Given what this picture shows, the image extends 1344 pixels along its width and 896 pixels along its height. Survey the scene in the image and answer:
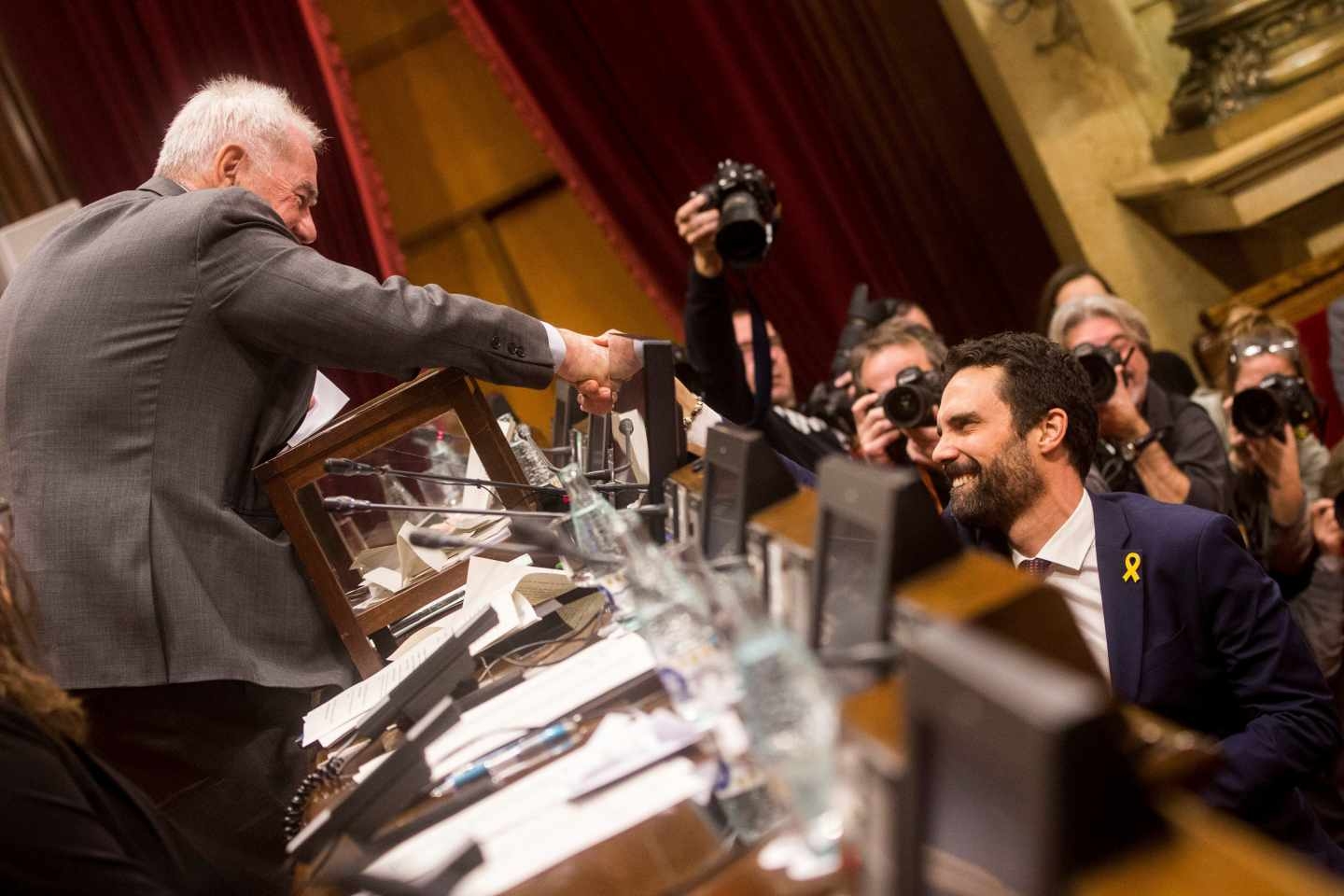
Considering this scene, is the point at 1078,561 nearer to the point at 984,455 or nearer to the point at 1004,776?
the point at 984,455

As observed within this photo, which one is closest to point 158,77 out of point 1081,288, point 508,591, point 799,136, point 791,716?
point 799,136

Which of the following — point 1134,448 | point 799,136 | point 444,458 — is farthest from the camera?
point 799,136

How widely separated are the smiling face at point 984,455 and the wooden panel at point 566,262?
2515mm

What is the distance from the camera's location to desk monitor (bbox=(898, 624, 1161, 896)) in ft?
2.03

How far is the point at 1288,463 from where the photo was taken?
2350 mm

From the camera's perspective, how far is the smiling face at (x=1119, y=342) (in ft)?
8.71

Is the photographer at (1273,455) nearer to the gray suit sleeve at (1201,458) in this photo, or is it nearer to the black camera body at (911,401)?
the gray suit sleeve at (1201,458)

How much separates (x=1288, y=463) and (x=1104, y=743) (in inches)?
78.1

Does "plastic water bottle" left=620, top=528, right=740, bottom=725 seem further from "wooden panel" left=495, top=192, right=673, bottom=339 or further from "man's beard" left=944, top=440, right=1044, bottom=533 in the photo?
"wooden panel" left=495, top=192, right=673, bottom=339

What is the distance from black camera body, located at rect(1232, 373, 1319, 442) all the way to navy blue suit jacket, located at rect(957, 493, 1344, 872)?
0.84 metres

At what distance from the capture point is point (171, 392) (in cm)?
176

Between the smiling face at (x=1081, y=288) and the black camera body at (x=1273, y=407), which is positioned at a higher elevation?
the smiling face at (x=1081, y=288)

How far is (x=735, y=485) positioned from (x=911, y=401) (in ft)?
3.35

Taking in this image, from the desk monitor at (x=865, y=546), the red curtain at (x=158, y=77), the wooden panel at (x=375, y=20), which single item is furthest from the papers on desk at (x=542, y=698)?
the wooden panel at (x=375, y=20)
